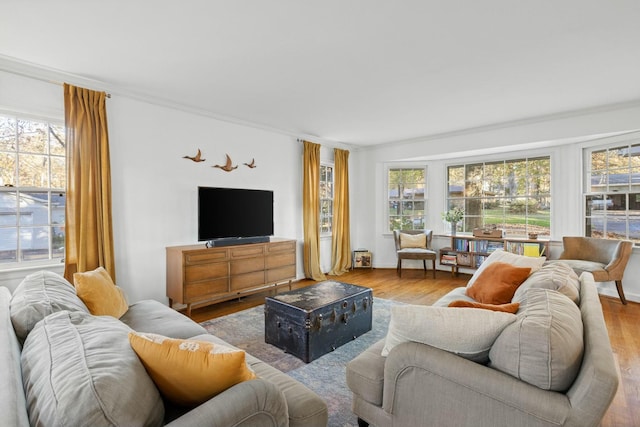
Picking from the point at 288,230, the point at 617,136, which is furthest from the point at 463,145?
the point at 288,230

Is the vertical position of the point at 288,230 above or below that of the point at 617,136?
below

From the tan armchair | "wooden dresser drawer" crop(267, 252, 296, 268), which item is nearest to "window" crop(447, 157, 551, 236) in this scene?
the tan armchair

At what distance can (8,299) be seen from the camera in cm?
167

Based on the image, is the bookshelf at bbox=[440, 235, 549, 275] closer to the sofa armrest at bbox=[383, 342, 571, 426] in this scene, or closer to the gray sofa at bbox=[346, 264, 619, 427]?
the gray sofa at bbox=[346, 264, 619, 427]

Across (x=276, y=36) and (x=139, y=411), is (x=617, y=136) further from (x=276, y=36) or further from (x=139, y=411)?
(x=139, y=411)

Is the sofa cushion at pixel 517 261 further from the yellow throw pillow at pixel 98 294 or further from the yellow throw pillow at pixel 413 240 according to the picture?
the yellow throw pillow at pixel 98 294

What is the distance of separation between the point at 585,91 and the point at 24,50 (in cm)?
530

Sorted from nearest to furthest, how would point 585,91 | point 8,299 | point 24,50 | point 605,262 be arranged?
point 8,299 < point 24,50 < point 585,91 < point 605,262

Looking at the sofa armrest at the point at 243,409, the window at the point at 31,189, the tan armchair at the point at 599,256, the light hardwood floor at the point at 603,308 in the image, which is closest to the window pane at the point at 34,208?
the window at the point at 31,189

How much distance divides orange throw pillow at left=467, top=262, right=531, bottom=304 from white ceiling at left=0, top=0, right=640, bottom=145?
1.75 m

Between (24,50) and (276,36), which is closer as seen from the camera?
(276,36)

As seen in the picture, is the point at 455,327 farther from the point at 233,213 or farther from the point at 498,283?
the point at 233,213

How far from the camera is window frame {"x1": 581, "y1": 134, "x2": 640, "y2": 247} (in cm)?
419

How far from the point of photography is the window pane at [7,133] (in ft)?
9.38
